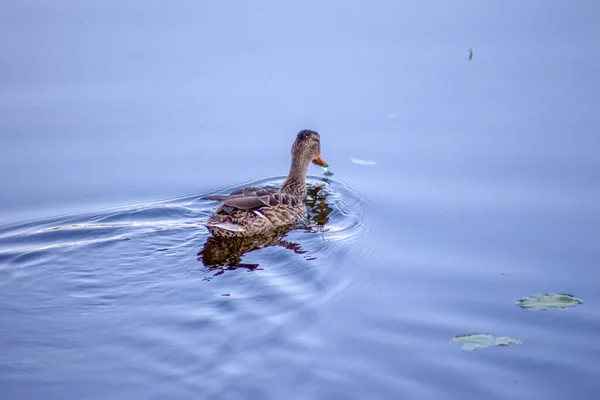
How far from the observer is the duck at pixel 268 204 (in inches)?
331

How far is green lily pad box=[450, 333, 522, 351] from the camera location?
235 inches

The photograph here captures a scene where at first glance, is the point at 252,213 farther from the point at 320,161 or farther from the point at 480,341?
the point at 480,341

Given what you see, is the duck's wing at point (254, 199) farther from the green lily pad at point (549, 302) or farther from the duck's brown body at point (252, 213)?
the green lily pad at point (549, 302)

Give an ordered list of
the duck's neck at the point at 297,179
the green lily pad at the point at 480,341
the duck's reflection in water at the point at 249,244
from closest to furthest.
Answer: the green lily pad at the point at 480,341 → the duck's reflection in water at the point at 249,244 → the duck's neck at the point at 297,179

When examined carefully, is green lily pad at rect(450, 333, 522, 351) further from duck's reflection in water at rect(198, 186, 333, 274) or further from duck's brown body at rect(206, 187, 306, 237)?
duck's brown body at rect(206, 187, 306, 237)

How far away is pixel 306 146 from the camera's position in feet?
32.2

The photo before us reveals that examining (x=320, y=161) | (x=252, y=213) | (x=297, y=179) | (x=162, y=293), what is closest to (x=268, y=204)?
(x=252, y=213)

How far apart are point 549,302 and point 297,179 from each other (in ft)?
13.5

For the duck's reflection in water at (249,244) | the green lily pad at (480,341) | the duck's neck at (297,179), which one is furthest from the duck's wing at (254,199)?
the green lily pad at (480,341)

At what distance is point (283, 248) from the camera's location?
8.16 meters

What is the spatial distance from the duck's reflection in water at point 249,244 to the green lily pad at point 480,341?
2.30 metres

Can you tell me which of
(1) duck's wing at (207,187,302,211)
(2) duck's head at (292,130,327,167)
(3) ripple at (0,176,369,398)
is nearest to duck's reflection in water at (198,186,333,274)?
(3) ripple at (0,176,369,398)

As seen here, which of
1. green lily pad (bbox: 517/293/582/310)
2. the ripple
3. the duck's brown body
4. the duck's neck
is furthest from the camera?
the duck's neck

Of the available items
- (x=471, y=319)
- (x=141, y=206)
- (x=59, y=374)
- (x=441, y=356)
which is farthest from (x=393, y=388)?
(x=141, y=206)
